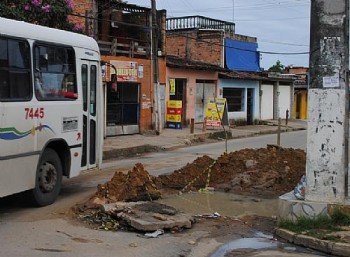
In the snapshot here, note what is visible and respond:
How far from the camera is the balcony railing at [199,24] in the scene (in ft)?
129

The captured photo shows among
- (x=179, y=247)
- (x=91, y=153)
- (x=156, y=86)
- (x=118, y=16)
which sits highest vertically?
(x=118, y=16)

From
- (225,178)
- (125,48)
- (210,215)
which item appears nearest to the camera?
(210,215)

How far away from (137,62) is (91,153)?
15.2 metres

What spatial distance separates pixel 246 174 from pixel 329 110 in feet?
13.0

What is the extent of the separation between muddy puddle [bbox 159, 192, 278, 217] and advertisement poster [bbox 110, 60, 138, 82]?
14505 mm

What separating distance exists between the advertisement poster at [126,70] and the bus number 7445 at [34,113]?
1520 cm

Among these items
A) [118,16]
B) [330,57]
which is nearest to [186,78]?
[118,16]

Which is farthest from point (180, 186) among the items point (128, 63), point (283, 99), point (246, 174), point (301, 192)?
point (283, 99)

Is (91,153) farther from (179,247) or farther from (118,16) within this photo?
(118,16)

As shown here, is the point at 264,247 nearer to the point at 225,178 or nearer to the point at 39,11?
the point at 225,178

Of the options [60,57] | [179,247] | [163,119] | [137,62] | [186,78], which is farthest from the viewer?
[186,78]

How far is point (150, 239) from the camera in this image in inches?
285

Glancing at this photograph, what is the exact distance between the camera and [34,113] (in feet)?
28.0

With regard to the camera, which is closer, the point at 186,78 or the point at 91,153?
the point at 91,153
